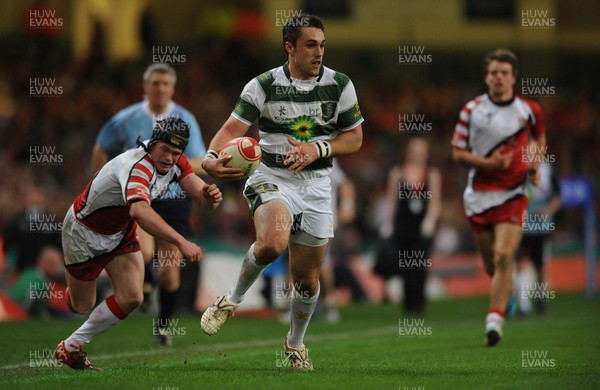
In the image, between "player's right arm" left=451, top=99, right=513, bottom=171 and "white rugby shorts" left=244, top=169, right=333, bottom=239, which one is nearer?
"white rugby shorts" left=244, top=169, right=333, bottom=239

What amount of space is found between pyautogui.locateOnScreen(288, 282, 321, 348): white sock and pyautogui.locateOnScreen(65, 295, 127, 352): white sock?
1.46 metres

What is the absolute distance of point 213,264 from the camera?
1962 centimetres

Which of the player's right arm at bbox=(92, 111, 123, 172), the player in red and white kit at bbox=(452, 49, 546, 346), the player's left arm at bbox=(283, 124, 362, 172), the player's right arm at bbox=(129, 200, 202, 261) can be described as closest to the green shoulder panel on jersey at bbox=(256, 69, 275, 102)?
the player's left arm at bbox=(283, 124, 362, 172)

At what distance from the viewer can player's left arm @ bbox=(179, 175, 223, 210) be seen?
9273 mm

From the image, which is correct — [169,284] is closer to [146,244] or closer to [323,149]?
[146,244]

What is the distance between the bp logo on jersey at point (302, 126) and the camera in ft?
31.6

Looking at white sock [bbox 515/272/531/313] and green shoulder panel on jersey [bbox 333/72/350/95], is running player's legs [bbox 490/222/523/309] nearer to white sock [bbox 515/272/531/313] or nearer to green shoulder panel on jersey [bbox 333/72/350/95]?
green shoulder panel on jersey [bbox 333/72/350/95]

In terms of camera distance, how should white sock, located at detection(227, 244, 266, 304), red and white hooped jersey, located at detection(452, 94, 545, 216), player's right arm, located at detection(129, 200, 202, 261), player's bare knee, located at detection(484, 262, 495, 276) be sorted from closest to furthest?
player's right arm, located at detection(129, 200, 202, 261) → white sock, located at detection(227, 244, 266, 304) → red and white hooped jersey, located at detection(452, 94, 545, 216) → player's bare knee, located at detection(484, 262, 495, 276)

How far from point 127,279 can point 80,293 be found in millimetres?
590

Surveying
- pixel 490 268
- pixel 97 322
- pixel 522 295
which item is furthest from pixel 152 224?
pixel 522 295

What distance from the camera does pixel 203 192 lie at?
30.7ft

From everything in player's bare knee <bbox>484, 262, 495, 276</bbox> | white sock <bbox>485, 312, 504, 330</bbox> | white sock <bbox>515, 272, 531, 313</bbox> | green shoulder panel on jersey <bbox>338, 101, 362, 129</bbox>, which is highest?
green shoulder panel on jersey <bbox>338, 101, 362, 129</bbox>

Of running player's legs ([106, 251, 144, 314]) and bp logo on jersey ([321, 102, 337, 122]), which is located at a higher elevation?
bp logo on jersey ([321, 102, 337, 122])

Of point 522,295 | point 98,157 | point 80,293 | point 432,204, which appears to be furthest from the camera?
point 522,295
